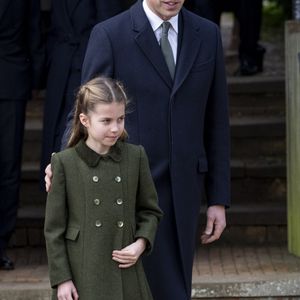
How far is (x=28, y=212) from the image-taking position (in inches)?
307

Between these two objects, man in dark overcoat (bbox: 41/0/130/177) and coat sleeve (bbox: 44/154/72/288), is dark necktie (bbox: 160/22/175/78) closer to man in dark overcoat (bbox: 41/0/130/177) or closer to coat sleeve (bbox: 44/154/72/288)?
coat sleeve (bbox: 44/154/72/288)

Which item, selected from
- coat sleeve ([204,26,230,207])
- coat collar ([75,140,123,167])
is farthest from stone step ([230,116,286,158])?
coat collar ([75,140,123,167])

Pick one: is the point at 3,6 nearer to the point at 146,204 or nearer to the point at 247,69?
the point at 146,204

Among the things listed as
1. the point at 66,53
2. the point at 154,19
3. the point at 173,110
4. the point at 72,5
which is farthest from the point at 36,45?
the point at 173,110

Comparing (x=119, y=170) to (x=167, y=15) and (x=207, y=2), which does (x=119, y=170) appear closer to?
(x=167, y=15)

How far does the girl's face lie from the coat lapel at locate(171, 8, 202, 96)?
48 cm

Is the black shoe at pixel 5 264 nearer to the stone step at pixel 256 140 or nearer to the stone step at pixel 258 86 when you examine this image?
the stone step at pixel 256 140

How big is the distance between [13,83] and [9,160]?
1.45 ft

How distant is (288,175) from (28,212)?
1645 mm

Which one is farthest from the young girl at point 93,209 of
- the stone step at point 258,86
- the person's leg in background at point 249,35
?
the person's leg in background at point 249,35

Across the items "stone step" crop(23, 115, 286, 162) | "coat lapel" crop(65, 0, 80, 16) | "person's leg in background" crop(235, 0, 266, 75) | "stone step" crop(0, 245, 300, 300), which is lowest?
"stone step" crop(0, 245, 300, 300)

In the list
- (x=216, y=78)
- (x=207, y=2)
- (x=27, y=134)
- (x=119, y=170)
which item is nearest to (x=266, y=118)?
(x=207, y=2)

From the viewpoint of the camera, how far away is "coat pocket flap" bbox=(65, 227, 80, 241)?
15.4 ft

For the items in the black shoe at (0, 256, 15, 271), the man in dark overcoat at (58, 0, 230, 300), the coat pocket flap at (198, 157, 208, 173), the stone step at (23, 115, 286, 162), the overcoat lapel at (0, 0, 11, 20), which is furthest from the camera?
the stone step at (23, 115, 286, 162)
